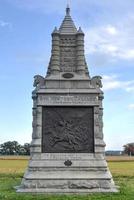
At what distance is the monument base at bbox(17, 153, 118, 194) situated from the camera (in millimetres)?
20875

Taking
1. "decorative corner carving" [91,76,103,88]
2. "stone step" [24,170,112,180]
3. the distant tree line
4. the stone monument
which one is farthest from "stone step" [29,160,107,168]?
the distant tree line

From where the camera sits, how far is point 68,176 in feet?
69.7

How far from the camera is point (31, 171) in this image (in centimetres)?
2139

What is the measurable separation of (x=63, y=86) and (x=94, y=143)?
134 inches

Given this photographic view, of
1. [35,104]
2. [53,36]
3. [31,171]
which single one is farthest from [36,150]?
[53,36]

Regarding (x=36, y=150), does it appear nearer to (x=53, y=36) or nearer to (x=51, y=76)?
(x=51, y=76)

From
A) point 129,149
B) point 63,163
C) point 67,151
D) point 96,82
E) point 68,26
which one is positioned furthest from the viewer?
point 129,149

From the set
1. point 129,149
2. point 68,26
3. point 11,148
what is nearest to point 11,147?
point 11,148

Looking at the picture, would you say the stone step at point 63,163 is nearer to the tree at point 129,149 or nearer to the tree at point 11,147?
the tree at point 11,147

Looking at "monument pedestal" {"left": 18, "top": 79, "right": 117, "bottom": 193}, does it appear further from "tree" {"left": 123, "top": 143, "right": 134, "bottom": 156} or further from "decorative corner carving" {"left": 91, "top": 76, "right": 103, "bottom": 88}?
"tree" {"left": 123, "top": 143, "right": 134, "bottom": 156}

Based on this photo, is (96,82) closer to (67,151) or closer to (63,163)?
(67,151)

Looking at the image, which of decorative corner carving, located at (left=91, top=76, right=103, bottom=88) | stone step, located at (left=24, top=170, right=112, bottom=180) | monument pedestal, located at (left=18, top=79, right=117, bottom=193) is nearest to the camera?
monument pedestal, located at (left=18, top=79, right=117, bottom=193)

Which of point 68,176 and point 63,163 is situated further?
point 63,163

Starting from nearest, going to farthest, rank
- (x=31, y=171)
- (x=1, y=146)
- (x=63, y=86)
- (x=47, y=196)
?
(x=47, y=196) → (x=31, y=171) → (x=63, y=86) → (x=1, y=146)
